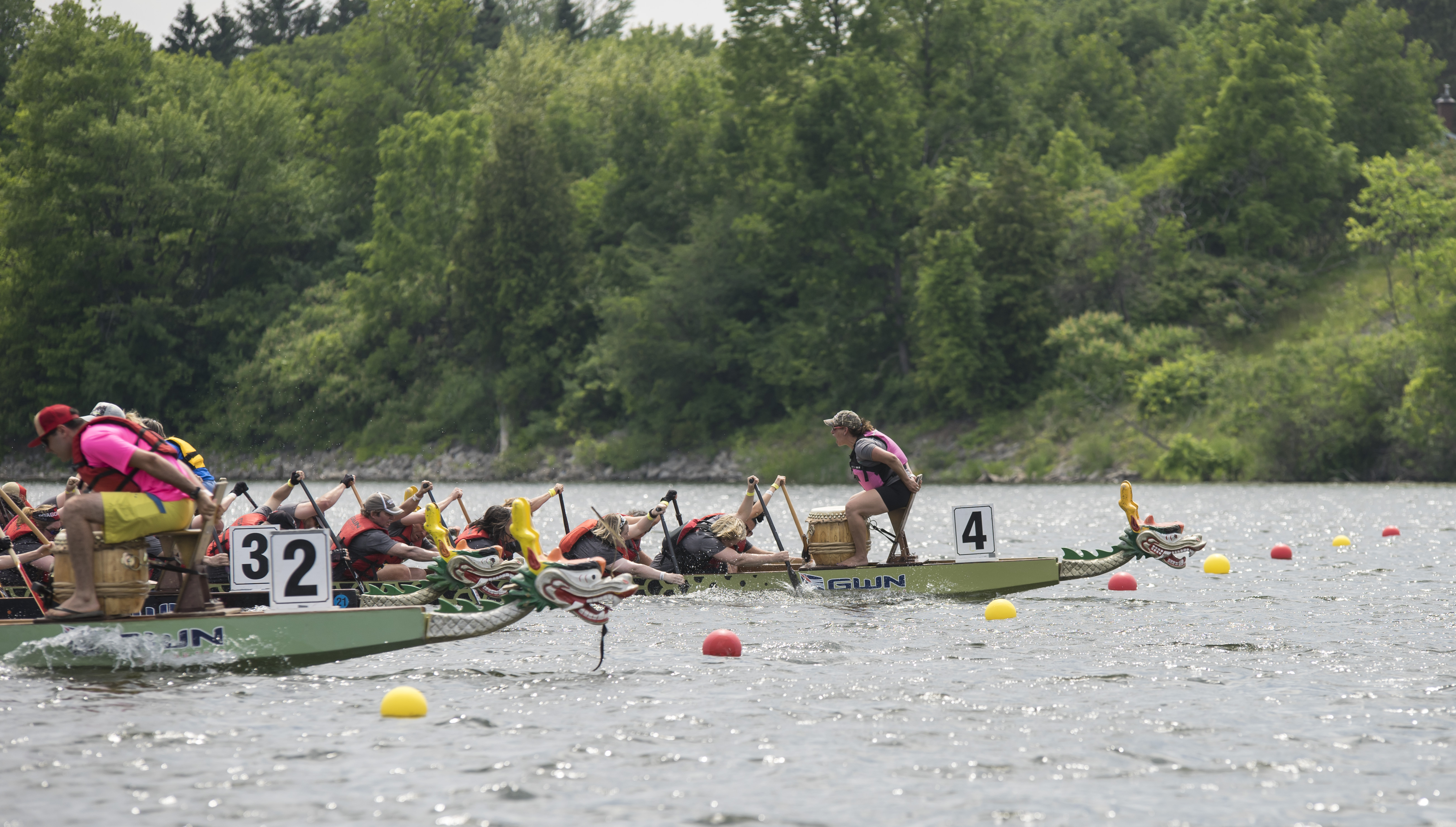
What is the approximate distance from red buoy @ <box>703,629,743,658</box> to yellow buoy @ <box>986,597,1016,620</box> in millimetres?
3326

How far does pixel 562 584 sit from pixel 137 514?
3082mm

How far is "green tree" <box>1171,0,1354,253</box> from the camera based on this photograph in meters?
57.1

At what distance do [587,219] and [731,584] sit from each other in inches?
2117

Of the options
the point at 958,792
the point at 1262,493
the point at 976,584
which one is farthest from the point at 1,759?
the point at 1262,493

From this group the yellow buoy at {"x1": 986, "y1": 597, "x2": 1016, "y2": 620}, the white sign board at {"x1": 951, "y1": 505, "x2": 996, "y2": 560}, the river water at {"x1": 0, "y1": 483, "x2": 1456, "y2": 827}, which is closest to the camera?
the river water at {"x1": 0, "y1": 483, "x2": 1456, "y2": 827}

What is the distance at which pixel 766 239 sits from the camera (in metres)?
59.3

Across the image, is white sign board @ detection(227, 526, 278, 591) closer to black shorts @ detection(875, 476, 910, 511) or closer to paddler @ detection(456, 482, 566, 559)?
paddler @ detection(456, 482, 566, 559)

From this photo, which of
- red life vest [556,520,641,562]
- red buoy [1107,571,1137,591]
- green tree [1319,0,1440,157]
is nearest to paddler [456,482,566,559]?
red life vest [556,520,641,562]

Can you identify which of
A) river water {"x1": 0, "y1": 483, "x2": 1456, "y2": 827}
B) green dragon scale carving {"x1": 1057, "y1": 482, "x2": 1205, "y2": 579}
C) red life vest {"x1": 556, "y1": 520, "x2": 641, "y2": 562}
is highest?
red life vest {"x1": 556, "y1": 520, "x2": 641, "y2": 562}

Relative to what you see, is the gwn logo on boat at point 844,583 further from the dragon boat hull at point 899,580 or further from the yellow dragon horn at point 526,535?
the yellow dragon horn at point 526,535

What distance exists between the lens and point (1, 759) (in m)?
8.54

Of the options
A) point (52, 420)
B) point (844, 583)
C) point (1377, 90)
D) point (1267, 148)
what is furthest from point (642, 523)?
point (1377, 90)

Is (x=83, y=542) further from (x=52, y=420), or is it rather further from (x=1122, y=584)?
(x=1122, y=584)

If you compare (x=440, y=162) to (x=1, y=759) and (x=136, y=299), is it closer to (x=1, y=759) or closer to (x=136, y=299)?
(x=136, y=299)
